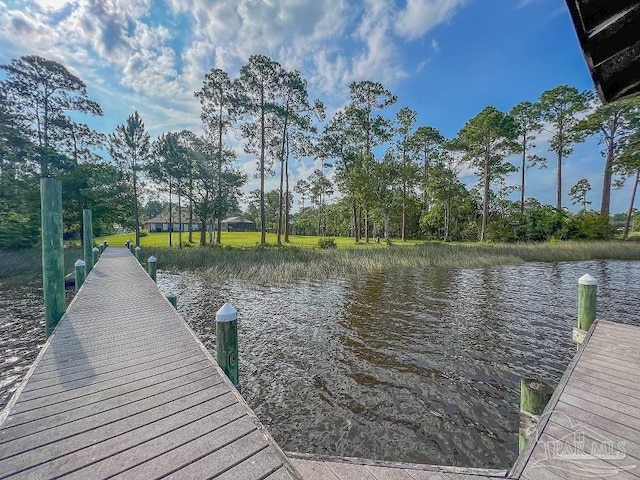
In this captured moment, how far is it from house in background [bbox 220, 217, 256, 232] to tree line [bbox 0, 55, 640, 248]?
122ft

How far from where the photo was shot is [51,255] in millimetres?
5016

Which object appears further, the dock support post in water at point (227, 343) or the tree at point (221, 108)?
the tree at point (221, 108)

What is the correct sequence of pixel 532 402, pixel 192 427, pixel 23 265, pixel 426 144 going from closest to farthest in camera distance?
pixel 192 427
pixel 532 402
pixel 23 265
pixel 426 144

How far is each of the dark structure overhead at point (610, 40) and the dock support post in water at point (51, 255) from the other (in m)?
7.25

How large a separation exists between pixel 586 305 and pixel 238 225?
6629 centimetres

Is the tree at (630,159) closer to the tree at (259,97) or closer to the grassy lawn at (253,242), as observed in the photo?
the grassy lawn at (253,242)

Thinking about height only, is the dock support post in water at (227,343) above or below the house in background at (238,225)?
below

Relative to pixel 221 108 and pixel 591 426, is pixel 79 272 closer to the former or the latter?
pixel 591 426

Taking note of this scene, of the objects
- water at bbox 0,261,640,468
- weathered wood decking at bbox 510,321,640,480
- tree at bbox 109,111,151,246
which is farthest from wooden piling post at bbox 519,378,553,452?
tree at bbox 109,111,151,246

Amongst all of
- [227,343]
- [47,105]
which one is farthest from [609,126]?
[47,105]

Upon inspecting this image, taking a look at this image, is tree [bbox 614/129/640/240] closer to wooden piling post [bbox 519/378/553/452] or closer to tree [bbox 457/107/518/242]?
tree [bbox 457/107/518/242]

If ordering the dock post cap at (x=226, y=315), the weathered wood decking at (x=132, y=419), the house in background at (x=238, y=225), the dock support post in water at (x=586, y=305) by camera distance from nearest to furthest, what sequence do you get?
the weathered wood decking at (x=132, y=419) < the dock post cap at (x=226, y=315) < the dock support post in water at (x=586, y=305) < the house in background at (x=238, y=225)

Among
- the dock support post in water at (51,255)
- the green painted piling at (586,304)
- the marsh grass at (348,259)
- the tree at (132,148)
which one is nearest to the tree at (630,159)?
the marsh grass at (348,259)

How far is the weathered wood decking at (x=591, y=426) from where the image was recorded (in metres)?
2.00
